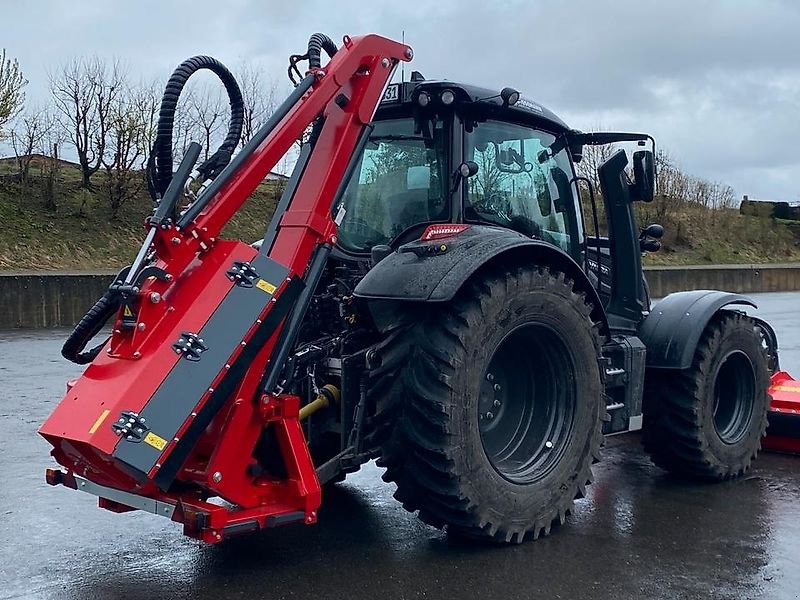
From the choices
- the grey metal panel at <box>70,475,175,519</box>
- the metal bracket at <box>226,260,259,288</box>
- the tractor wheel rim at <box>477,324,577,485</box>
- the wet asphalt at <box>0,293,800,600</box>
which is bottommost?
the wet asphalt at <box>0,293,800,600</box>

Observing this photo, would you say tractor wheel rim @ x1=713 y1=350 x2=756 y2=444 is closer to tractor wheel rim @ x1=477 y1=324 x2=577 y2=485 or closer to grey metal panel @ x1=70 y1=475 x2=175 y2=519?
tractor wheel rim @ x1=477 y1=324 x2=577 y2=485

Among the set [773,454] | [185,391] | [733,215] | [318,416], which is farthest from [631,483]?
[733,215]

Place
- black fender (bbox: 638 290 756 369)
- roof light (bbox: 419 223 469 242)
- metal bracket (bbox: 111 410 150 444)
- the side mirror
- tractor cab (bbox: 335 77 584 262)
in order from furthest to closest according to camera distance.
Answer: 1. black fender (bbox: 638 290 756 369)
2. the side mirror
3. tractor cab (bbox: 335 77 584 262)
4. roof light (bbox: 419 223 469 242)
5. metal bracket (bbox: 111 410 150 444)

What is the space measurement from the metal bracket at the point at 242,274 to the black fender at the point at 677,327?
2744 mm

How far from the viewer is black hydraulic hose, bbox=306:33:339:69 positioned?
4223mm

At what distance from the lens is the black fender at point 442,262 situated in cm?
389

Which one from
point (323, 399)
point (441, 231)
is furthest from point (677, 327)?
point (323, 399)

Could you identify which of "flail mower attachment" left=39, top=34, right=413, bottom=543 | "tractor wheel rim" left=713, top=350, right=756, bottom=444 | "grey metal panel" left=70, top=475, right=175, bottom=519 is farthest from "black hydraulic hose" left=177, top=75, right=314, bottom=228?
"tractor wheel rim" left=713, top=350, right=756, bottom=444

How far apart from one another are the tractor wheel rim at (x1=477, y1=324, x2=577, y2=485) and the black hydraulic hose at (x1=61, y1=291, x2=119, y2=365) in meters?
1.78

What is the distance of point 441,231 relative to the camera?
4.36 metres

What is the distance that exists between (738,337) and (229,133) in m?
3.47

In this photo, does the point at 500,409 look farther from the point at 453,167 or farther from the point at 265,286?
the point at 265,286

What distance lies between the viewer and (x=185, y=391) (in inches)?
135

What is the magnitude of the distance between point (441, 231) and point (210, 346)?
1.36m
